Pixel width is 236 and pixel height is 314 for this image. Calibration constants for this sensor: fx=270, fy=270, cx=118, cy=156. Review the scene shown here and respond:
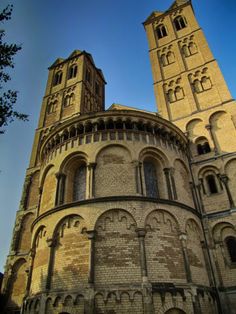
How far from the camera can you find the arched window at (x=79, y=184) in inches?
595

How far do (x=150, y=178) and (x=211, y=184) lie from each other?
500 centimetres

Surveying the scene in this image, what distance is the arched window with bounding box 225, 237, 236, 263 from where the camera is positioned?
15164mm

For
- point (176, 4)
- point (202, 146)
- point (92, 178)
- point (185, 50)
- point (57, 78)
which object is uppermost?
point (176, 4)

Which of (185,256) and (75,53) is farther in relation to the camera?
(75,53)

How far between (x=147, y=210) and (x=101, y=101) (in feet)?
75.2

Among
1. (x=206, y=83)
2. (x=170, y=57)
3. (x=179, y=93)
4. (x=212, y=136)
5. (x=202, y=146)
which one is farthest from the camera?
(x=170, y=57)

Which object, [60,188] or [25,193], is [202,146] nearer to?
[60,188]

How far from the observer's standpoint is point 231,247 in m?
15.5

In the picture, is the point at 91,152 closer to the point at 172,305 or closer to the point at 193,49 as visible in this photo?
the point at 172,305

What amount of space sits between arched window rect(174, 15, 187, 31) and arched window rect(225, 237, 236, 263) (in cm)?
2272

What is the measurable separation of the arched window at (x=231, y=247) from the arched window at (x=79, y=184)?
8.82 meters

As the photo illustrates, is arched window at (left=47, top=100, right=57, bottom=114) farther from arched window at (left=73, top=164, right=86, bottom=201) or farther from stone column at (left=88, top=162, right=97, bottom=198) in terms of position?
stone column at (left=88, top=162, right=97, bottom=198)

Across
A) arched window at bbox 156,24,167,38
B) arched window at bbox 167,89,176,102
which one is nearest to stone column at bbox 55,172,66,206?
arched window at bbox 167,89,176,102

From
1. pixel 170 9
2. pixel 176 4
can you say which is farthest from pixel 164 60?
pixel 176 4
